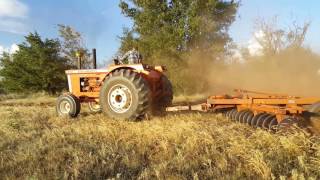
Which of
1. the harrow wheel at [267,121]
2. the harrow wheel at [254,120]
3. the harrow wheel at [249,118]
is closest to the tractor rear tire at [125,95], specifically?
the harrow wheel at [249,118]

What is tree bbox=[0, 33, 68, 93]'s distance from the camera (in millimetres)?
33594

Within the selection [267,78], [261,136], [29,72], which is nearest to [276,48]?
[267,78]

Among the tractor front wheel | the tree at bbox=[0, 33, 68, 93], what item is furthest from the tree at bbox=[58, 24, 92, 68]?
the tractor front wheel

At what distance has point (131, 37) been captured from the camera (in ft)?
88.6

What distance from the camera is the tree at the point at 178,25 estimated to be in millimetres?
24781

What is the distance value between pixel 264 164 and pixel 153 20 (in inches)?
857

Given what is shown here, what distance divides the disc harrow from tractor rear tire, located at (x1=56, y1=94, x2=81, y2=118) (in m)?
3.70

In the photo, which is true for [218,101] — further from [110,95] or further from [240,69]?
[240,69]

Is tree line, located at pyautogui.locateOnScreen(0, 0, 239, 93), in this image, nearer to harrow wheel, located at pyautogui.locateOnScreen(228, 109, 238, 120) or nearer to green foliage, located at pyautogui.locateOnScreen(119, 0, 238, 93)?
green foliage, located at pyautogui.locateOnScreen(119, 0, 238, 93)

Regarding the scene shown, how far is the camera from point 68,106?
35.7 feet

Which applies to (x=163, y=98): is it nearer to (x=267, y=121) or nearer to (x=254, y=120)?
(x=254, y=120)

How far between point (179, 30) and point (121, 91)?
1566 centimetres

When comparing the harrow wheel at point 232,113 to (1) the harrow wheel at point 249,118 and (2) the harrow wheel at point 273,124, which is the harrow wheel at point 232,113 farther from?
(2) the harrow wheel at point 273,124

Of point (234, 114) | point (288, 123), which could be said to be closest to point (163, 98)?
point (234, 114)
